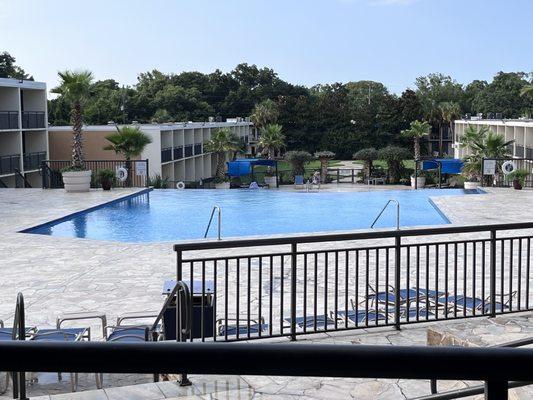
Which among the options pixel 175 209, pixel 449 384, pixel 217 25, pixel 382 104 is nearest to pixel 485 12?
pixel 382 104

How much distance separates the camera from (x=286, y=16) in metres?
60.1

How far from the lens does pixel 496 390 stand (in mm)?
1361

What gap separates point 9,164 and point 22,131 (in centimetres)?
360

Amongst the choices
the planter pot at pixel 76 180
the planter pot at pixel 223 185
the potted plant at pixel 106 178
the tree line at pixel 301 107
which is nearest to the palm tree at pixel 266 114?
the tree line at pixel 301 107

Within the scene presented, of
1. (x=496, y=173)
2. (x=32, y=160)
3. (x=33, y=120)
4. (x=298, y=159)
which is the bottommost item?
(x=496, y=173)

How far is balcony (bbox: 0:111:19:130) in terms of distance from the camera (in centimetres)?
3322

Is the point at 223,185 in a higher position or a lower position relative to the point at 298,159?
lower

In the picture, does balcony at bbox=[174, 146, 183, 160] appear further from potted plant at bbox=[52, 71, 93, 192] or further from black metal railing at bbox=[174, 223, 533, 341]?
black metal railing at bbox=[174, 223, 533, 341]

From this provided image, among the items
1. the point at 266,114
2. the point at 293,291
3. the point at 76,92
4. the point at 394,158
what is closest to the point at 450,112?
the point at 266,114

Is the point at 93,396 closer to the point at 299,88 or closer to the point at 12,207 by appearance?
the point at 12,207

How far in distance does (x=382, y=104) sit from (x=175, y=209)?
43821 millimetres

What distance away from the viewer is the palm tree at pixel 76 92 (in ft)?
83.9

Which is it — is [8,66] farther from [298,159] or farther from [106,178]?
[106,178]

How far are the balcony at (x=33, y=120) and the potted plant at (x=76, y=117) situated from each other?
33.0 feet
